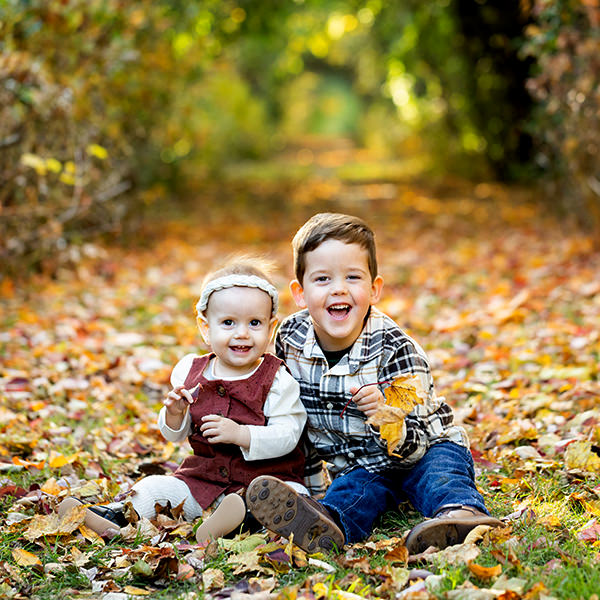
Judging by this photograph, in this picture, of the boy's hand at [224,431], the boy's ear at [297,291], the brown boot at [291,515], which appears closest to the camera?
the brown boot at [291,515]

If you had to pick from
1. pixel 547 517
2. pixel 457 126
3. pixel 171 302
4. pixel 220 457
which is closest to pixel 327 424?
pixel 220 457

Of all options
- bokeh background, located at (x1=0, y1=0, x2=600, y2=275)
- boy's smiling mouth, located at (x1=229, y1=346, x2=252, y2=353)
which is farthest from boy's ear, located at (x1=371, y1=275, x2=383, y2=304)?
bokeh background, located at (x1=0, y1=0, x2=600, y2=275)

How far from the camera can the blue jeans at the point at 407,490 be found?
2.63 m

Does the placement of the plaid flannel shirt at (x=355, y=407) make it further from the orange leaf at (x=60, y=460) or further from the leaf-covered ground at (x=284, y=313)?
the orange leaf at (x=60, y=460)

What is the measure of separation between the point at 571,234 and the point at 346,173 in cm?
1101

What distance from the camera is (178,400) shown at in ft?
9.08

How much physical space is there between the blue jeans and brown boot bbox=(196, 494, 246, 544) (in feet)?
0.95

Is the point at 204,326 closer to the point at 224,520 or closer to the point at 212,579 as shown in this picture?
the point at 224,520

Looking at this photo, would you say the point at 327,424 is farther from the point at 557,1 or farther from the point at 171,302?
the point at 557,1

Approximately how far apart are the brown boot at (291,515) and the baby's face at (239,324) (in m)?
0.52

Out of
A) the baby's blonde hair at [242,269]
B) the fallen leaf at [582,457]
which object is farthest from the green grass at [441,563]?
the baby's blonde hair at [242,269]

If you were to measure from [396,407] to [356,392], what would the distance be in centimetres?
14

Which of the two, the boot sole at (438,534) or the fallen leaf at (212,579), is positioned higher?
the boot sole at (438,534)

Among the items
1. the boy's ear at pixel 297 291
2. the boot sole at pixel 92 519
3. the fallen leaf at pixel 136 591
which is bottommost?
the fallen leaf at pixel 136 591
